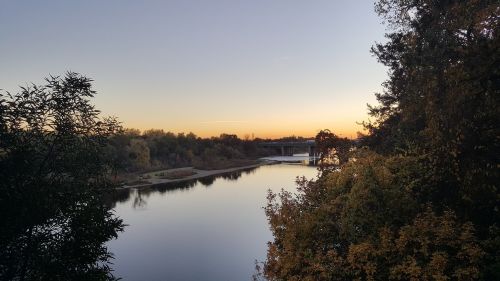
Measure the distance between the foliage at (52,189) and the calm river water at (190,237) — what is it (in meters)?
12.4

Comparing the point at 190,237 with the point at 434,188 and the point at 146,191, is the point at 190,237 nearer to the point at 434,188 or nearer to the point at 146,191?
the point at 434,188

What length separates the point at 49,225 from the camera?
1416 cm

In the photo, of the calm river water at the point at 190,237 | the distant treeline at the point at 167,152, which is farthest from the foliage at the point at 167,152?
the calm river water at the point at 190,237

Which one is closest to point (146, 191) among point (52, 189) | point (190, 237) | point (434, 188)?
point (190, 237)

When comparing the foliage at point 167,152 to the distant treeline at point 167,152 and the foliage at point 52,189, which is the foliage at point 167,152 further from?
the foliage at point 52,189

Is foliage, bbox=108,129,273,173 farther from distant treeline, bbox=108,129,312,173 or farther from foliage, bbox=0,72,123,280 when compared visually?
foliage, bbox=0,72,123,280

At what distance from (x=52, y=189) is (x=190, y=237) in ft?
89.1

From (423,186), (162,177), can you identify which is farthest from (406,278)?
(162,177)

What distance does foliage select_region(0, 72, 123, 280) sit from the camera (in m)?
13.3

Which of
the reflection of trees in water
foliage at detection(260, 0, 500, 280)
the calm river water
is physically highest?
foliage at detection(260, 0, 500, 280)

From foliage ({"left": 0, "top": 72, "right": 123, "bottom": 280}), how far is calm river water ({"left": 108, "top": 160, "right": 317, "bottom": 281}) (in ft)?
40.6

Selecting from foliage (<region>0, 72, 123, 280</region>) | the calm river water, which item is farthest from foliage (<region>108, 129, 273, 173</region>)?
foliage (<region>0, 72, 123, 280</region>)

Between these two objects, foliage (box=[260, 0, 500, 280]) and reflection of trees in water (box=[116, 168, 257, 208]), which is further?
reflection of trees in water (box=[116, 168, 257, 208])

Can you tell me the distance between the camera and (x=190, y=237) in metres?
39.6
